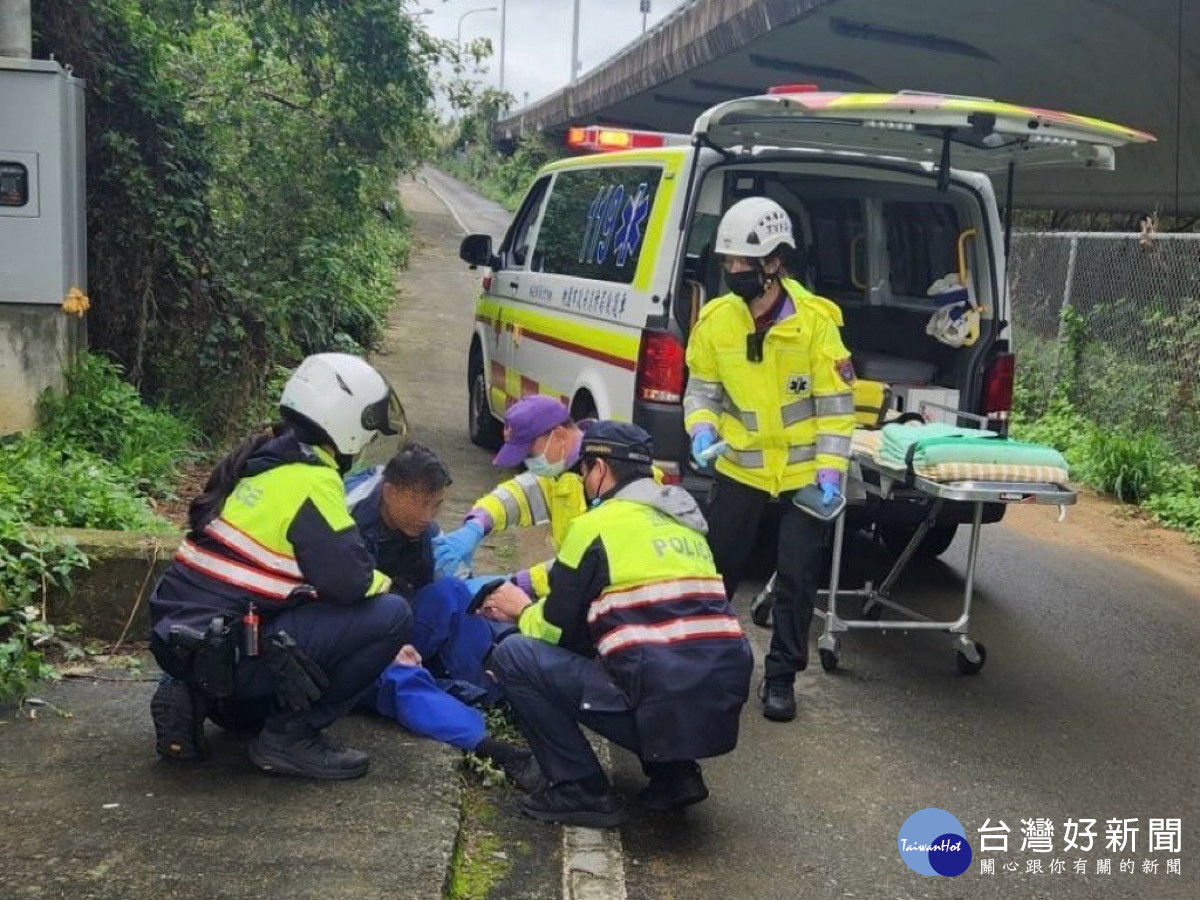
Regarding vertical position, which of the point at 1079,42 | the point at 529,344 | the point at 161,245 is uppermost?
the point at 1079,42

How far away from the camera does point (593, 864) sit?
3523mm

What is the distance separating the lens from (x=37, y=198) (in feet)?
20.3

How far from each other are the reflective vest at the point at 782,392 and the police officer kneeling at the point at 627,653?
1.08m

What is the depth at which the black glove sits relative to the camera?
3529 mm

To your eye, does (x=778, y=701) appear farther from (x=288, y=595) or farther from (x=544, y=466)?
(x=288, y=595)

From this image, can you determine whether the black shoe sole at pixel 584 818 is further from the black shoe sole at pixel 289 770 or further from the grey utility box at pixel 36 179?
the grey utility box at pixel 36 179

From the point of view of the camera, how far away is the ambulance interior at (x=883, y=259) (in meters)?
6.00

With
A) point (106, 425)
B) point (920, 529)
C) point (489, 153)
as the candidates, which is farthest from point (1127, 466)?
point (489, 153)

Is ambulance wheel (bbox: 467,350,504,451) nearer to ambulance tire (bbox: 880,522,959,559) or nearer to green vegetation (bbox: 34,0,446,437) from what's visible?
green vegetation (bbox: 34,0,446,437)

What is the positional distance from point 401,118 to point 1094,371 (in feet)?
20.6

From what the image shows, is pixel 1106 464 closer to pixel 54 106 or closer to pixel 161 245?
pixel 161 245

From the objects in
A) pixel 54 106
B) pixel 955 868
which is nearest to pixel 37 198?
pixel 54 106

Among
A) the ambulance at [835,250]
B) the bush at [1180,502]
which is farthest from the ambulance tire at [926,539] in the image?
the bush at [1180,502]

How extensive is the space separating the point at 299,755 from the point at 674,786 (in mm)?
1071
